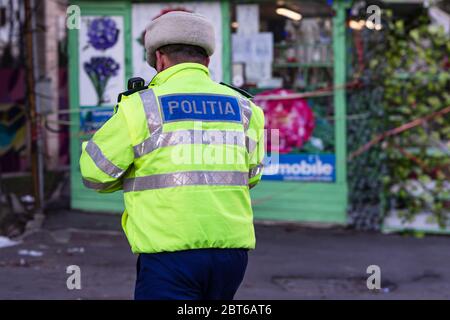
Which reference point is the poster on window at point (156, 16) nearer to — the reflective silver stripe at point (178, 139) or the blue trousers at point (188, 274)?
the reflective silver stripe at point (178, 139)

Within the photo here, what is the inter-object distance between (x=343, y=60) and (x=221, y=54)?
140cm

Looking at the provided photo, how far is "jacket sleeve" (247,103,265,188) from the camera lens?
3475 mm

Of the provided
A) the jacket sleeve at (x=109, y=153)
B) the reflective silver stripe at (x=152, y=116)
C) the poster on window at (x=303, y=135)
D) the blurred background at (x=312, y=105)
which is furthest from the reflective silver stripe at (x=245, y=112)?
the poster on window at (x=303, y=135)

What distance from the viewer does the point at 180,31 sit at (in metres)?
3.29

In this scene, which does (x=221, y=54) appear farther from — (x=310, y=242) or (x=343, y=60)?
(x=310, y=242)

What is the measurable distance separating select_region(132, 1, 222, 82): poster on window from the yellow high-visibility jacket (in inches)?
233

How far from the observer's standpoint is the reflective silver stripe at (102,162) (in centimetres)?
319

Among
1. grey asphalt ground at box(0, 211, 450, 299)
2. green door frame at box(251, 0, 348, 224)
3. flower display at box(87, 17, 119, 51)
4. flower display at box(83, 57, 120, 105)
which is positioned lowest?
grey asphalt ground at box(0, 211, 450, 299)

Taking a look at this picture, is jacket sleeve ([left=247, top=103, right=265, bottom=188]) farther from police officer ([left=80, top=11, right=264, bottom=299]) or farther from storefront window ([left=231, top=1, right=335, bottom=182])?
storefront window ([left=231, top=1, right=335, bottom=182])

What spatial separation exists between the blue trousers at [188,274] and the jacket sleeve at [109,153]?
363 mm

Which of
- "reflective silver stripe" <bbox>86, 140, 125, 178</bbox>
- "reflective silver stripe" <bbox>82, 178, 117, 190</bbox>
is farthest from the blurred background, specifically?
"reflective silver stripe" <bbox>86, 140, 125, 178</bbox>

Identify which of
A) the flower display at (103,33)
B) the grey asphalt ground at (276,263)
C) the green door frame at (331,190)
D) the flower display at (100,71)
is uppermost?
the flower display at (103,33)

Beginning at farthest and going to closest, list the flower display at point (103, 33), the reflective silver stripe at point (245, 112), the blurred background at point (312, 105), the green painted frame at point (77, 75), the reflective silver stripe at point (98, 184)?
the flower display at point (103, 33), the green painted frame at point (77, 75), the blurred background at point (312, 105), the reflective silver stripe at point (245, 112), the reflective silver stripe at point (98, 184)

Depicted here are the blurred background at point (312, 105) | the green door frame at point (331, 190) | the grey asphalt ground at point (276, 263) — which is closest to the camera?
the grey asphalt ground at point (276, 263)
